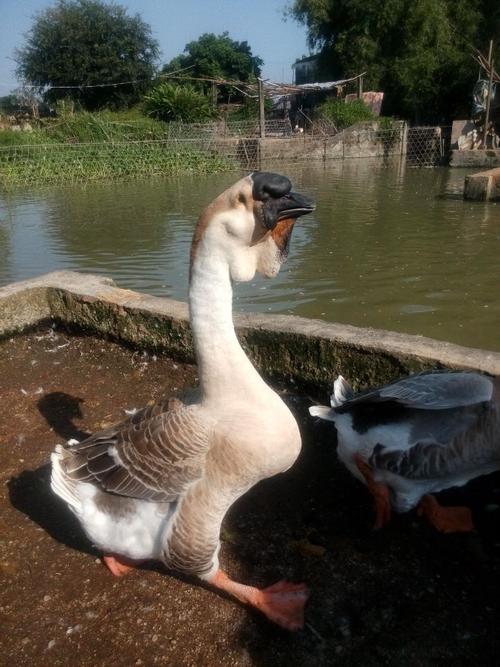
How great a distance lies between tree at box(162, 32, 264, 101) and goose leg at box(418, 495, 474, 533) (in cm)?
4817

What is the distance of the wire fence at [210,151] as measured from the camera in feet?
61.7

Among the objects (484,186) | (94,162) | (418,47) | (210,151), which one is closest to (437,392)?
(484,186)

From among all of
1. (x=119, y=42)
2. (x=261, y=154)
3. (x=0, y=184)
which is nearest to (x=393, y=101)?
(x=261, y=154)

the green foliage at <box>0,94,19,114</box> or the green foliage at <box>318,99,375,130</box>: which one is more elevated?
the green foliage at <box>0,94,19,114</box>

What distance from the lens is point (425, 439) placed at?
2350 mm

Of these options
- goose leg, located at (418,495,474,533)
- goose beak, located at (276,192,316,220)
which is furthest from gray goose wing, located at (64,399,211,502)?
goose leg, located at (418,495,474,533)

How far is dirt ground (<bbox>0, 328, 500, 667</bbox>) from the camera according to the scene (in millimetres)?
1848

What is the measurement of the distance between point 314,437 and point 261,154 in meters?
21.0

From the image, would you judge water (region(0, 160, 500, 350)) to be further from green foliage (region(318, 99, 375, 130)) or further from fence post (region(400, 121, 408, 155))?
green foliage (region(318, 99, 375, 130))

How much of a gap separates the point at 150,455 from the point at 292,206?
1.05 m

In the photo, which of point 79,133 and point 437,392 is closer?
point 437,392

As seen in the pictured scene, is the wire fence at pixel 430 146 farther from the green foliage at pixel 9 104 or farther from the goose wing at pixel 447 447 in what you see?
the green foliage at pixel 9 104

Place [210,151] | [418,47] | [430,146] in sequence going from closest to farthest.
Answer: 1. [210,151]
2. [430,146]
3. [418,47]

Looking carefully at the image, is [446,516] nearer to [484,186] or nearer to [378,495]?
[378,495]
